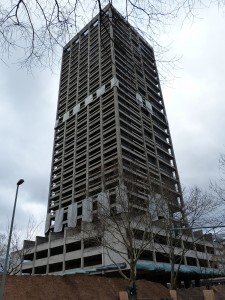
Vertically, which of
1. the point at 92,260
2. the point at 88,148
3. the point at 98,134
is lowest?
the point at 92,260

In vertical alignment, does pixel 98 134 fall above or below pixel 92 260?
above

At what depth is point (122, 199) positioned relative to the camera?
920 inches

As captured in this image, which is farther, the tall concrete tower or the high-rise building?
the tall concrete tower

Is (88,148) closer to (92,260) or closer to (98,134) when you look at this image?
(98,134)

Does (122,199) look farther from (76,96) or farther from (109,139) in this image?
(76,96)

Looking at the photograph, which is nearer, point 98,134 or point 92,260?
point 92,260

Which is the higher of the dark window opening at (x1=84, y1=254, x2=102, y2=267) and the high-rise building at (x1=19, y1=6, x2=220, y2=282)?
the high-rise building at (x1=19, y1=6, x2=220, y2=282)

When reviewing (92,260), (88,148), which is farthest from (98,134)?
(92,260)

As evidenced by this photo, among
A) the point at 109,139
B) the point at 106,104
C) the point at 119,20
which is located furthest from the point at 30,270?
the point at 119,20

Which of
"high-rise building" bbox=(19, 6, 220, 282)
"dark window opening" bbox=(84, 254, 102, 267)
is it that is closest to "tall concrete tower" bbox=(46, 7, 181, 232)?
"high-rise building" bbox=(19, 6, 220, 282)

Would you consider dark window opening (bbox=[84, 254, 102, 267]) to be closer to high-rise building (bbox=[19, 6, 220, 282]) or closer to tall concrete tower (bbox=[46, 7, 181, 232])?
high-rise building (bbox=[19, 6, 220, 282])

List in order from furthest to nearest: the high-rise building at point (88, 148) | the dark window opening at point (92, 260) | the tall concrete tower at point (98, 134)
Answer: the tall concrete tower at point (98, 134) < the high-rise building at point (88, 148) < the dark window opening at point (92, 260)

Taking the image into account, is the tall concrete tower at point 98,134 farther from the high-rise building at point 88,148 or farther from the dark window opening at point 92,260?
the dark window opening at point 92,260

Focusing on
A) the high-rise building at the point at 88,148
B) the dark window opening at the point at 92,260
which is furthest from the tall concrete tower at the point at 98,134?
the dark window opening at the point at 92,260
